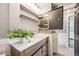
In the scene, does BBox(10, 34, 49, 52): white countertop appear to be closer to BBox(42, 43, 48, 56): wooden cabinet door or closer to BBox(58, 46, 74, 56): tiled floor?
BBox(42, 43, 48, 56): wooden cabinet door

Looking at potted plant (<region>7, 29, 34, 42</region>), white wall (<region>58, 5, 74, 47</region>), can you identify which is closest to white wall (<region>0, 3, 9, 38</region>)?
potted plant (<region>7, 29, 34, 42</region>)

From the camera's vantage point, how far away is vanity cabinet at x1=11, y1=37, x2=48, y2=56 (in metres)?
1.64

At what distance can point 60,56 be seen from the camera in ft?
5.80

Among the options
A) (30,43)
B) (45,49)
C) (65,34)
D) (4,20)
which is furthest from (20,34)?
(65,34)

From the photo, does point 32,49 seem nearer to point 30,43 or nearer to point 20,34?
point 30,43

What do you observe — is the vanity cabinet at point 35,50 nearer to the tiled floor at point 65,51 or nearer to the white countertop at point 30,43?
the white countertop at point 30,43

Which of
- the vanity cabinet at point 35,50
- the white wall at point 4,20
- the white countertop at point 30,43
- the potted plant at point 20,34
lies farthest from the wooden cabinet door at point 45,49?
the white wall at point 4,20

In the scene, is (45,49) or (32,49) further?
(45,49)

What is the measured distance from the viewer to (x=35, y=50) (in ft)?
5.57

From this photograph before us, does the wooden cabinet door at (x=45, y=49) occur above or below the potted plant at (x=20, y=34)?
below

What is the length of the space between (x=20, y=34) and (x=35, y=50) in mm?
318

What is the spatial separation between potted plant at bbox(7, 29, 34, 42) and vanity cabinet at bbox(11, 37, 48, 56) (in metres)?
0.16

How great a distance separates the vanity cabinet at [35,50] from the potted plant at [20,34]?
0.16 m

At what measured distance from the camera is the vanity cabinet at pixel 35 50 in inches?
64.6
